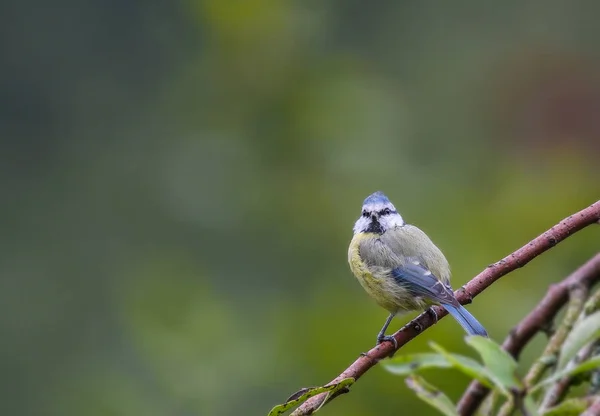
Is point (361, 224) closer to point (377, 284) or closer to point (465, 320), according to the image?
point (377, 284)

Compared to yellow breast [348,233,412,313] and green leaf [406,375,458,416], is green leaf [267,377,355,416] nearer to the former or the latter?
green leaf [406,375,458,416]

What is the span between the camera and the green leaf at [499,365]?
1.01 meters

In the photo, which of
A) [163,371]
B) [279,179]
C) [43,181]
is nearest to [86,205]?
[43,181]

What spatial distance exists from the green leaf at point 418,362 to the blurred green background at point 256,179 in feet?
4.88

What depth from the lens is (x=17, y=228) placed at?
20.5 ft

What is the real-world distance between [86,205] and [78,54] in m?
1.65

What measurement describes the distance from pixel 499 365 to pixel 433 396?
14 centimetres

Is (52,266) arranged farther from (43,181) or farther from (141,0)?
(141,0)

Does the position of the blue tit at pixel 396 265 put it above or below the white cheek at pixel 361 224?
below

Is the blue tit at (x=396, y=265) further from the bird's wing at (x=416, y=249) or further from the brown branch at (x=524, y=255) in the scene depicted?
the brown branch at (x=524, y=255)

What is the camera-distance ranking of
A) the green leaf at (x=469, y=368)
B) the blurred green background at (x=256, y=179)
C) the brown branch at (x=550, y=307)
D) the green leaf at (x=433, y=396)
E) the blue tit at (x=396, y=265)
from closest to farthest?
1. the green leaf at (x=469, y=368)
2. the green leaf at (x=433, y=396)
3. the brown branch at (x=550, y=307)
4. the blue tit at (x=396, y=265)
5. the blurred green background at (x=256, y=179)

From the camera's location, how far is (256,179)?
4.17 metres

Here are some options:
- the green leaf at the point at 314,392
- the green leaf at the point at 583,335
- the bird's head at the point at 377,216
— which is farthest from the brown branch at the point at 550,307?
the bird's head at the point at 377,216

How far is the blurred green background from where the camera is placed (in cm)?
324
